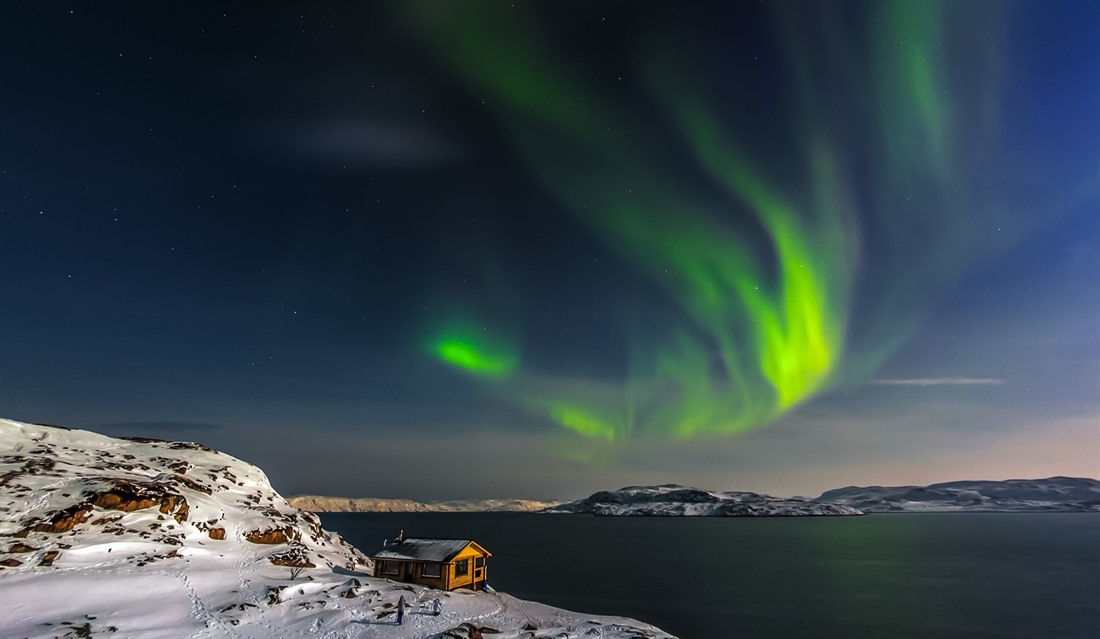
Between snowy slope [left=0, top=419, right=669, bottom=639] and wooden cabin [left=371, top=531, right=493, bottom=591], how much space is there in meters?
2.51

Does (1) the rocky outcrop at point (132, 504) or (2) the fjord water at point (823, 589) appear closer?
(1) the rocky outcrop at point (132, 504)

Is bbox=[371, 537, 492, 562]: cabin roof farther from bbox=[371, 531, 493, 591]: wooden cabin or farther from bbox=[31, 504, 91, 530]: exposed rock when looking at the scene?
bbox=[31, 504, 91, 530]: exposed rock

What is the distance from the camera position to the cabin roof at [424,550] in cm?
5866

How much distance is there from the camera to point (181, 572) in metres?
49.0

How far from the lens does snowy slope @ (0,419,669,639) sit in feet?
130

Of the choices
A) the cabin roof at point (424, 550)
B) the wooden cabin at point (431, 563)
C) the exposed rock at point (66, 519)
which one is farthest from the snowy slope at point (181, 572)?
the cabin roof at point (424, 550)

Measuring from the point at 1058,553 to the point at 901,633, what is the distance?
476ft

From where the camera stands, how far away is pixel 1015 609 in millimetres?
79938

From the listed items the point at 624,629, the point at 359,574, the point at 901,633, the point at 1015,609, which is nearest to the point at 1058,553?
the point at 1015,609

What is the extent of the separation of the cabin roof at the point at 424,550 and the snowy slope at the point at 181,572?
3.17m

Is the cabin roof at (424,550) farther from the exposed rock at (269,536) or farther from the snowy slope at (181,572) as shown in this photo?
the exposed rock at (269,536)

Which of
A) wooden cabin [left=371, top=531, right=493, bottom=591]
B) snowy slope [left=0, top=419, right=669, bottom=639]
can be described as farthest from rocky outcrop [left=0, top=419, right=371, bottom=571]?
wooden cabin [left=371, top=531, right=493, bottom=591]

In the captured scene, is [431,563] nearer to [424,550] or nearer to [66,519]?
[424,550]

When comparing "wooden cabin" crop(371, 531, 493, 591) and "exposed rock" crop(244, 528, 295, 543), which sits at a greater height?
"exposed rock" crop(244, 528, 295, 543)
